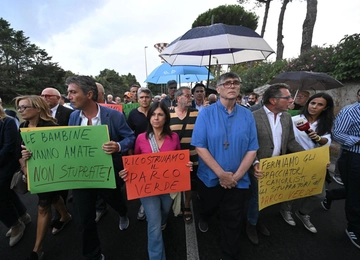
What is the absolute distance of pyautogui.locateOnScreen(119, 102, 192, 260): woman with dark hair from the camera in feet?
6.09

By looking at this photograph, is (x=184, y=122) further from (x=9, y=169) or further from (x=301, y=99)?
(x=301, y=99)

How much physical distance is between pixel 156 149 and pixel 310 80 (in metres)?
3.53

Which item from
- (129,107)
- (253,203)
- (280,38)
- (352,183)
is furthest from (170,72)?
(280,38)

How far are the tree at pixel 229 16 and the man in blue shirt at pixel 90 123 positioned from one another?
22.4 meters

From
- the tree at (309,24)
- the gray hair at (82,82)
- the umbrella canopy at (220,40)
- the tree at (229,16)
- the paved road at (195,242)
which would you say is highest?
the tree at (229,16)

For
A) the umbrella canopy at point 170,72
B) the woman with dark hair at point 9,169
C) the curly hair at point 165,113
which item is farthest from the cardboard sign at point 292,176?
the umbrella canopy at point 170,72

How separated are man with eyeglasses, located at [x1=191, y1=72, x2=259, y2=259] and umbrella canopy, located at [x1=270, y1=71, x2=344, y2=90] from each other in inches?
89.2

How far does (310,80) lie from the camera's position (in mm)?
3572

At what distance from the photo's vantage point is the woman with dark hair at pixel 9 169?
217cm

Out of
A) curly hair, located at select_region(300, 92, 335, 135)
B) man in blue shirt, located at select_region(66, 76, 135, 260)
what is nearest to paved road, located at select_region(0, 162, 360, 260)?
man in blue shirt, located at select_region(66, 76, 135, 260)

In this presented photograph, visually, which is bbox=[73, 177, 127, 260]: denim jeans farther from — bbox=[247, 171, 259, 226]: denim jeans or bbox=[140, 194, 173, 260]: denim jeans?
bbox=[247, 171, 259, 226]: denim jeans

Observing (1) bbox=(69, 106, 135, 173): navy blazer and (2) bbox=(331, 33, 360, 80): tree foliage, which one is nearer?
(1) bbox=(69, 106, 135, 173): navy blazer

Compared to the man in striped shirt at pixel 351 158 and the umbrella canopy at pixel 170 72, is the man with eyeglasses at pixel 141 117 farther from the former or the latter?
the umbrella canopy at pixel 170 72

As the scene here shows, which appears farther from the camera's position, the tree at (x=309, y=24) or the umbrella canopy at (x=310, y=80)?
the tree at (x=309, y=24)
